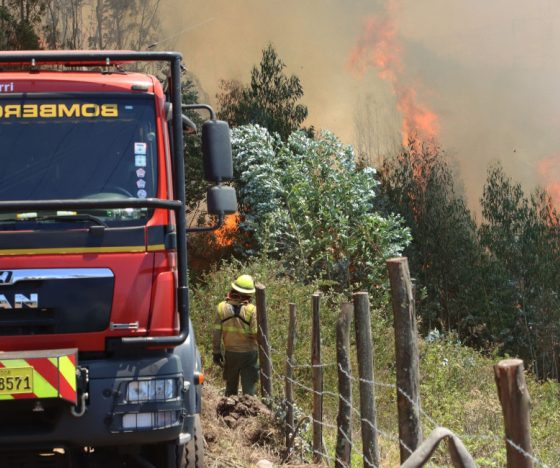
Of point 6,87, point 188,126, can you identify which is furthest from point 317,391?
point 6,87

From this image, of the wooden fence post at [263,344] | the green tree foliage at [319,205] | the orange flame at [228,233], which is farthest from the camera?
the orange flame at [228,233]

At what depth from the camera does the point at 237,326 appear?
13.7 m

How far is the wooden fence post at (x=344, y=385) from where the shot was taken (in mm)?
9133

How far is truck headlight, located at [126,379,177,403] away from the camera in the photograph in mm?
6914

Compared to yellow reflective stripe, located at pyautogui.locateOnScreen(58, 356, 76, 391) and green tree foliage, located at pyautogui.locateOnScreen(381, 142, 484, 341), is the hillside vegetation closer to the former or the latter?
yellow reflective stripe, located at pyautogui.locateOnScreen(58, 356, 76, 391)

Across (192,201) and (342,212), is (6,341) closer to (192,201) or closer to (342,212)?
(342,212)

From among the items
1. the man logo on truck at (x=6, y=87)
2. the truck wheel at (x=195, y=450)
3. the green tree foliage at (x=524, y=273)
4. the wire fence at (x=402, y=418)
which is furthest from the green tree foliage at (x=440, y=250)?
the man logo on truck at (x=6, y=87)

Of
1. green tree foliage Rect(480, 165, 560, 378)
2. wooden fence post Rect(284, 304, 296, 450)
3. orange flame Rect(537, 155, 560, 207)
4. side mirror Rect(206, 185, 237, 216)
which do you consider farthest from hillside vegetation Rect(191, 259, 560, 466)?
orange flame Rect(537, 155, 560, 207)

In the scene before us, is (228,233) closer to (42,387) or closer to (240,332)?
(240,332)

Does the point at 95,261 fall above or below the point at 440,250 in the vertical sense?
above

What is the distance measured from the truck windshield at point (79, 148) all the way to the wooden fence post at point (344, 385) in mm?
2461

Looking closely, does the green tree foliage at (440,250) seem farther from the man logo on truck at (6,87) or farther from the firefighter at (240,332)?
the man logo on truck at (6,87)

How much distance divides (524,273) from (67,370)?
5509cm

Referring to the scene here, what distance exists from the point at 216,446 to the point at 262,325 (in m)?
2.75
